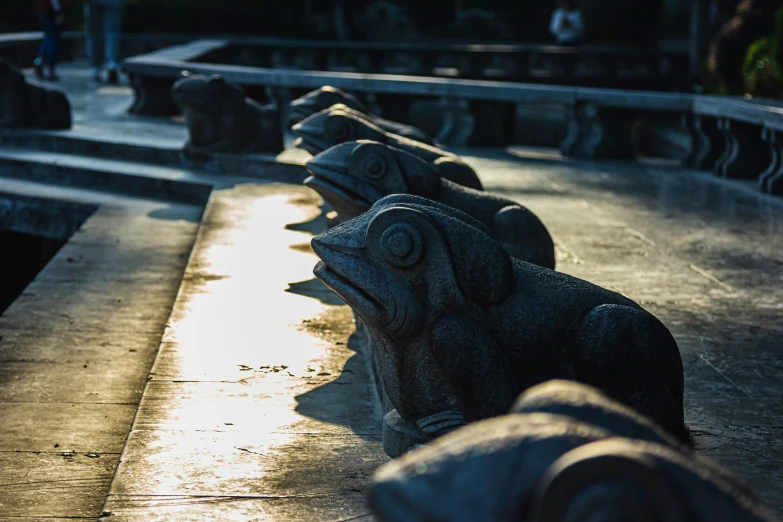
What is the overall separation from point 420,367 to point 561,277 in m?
0.58

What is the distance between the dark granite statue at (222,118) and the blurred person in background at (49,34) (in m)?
9.36

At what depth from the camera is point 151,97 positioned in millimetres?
18047

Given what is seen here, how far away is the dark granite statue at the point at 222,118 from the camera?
1202 centimetres

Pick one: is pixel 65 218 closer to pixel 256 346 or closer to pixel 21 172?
pixel 21 172

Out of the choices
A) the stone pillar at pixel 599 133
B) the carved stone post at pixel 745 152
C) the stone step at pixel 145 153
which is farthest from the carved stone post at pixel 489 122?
the stone step at pixel 145 153

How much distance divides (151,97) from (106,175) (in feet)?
20.1

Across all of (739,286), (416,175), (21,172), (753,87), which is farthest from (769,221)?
(753,87)

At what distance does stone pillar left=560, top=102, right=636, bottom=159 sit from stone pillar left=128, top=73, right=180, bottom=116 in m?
6.89

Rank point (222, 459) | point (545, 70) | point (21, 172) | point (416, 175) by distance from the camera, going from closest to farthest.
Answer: point (222, 459) → point (416, 175) → point (21, 172) → point (545, 70)

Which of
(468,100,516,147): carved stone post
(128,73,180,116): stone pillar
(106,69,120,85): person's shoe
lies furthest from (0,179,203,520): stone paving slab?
(106,69,120,85): person's shoe

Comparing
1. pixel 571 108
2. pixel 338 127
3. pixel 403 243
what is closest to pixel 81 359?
pixel 338 127

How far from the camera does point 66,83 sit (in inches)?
894

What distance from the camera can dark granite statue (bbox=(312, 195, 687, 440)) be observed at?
12.1 feet

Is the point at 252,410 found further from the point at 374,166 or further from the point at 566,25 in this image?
the point at 566,25
